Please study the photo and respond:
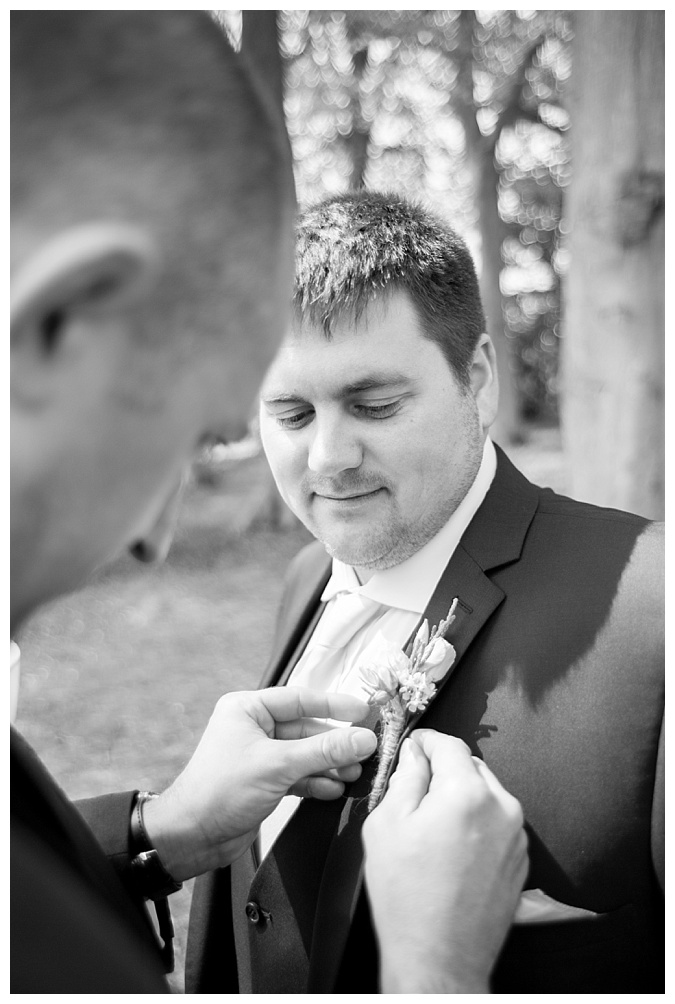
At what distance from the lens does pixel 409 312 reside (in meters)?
2.07

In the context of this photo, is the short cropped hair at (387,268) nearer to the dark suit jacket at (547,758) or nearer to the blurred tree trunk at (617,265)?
the dark suit jacket at (547,758)

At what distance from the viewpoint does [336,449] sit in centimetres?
208

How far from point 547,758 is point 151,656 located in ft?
23.1

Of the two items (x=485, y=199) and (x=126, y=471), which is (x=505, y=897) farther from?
(x=485, y=199)

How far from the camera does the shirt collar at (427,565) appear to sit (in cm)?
220

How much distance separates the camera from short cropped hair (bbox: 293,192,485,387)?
2045 mm

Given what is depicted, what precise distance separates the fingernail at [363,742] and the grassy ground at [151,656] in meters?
2.22

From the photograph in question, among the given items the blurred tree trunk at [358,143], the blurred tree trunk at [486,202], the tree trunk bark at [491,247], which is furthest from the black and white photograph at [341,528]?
the blurred tree trunk at [358,143]

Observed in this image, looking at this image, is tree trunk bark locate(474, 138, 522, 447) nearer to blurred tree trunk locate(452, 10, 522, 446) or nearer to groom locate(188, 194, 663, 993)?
blurred tree trunk locate(452, 10, 522, 446)

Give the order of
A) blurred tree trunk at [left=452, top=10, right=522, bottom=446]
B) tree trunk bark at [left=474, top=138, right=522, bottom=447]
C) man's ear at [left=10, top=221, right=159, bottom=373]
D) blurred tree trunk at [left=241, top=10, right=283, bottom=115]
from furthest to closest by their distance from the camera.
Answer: tree trunk bark at [left=474, top=138, right=522, bottom=447] < blurred tree trunk at [left=452, top=10, right=522, bottom=446] < blurred tree trunk at [left=241, top=10, right=283, bottom=115] < man's ear at [left=10, top=221, right=159, bottom=373]

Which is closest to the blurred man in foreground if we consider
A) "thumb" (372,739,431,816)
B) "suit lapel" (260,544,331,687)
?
"thumb" (372,739,431,816)

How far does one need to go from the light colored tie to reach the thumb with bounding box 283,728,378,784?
0.47 meters

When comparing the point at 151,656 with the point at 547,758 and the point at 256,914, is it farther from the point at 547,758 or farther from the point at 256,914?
the point at 547,758

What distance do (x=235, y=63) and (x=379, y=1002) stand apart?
1537 millimetres
